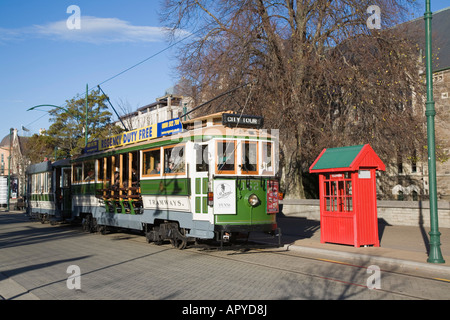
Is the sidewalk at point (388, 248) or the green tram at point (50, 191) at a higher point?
the green tram at point (50, 191)

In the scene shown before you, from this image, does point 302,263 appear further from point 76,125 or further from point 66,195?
point 76,125

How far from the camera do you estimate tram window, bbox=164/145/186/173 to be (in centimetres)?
1229

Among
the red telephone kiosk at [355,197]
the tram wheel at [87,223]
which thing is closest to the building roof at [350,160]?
the red telephone kiosk at [355,197]

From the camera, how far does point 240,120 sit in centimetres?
1186

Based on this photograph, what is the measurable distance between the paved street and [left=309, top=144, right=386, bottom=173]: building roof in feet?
8.95

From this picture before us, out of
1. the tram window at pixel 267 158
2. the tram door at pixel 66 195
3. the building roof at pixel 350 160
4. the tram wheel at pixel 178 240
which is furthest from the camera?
the tram door at pixel 66 195

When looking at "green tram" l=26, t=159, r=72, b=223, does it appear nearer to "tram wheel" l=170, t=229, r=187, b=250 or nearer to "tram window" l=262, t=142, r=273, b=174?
"tram wheel" l=170, t=229, r=187, b=250

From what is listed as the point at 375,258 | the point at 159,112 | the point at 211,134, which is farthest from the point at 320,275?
the point at 159,112

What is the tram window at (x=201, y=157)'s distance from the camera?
38.2 feet

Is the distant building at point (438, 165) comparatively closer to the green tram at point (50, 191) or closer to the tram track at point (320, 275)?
the green tram at point (50, 191)

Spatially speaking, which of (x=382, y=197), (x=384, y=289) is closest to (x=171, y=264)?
(x=384, y=289)

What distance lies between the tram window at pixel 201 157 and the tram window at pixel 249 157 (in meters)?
1.00

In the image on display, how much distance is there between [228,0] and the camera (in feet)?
70.5

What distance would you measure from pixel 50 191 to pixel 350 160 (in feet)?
55.9
